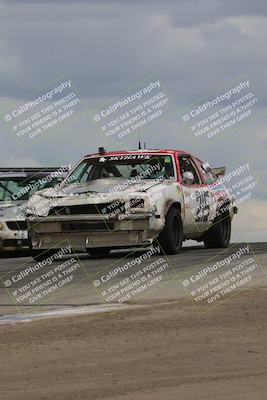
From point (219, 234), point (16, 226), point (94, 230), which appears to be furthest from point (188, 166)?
point (16, 226)

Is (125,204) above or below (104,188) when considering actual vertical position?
below

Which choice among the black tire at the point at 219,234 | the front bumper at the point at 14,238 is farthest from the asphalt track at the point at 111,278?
the front bumper at the point at 14,238

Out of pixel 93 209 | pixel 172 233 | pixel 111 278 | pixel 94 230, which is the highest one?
pixel 93 209

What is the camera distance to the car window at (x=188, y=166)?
60.5 feet

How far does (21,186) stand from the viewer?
816 inches

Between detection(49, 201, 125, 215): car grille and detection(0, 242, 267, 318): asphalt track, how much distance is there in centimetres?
79

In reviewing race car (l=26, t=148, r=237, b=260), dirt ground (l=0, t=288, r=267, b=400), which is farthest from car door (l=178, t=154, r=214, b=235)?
dirt ground (l=0, t=288, r=267, b=400)

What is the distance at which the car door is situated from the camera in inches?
707

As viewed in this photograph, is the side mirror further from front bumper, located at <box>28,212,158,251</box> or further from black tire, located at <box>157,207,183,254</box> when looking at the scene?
front bumper, located at <box>28,212,158,251</box>

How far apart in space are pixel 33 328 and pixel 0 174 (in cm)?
1091

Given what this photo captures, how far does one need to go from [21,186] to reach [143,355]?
482 inches

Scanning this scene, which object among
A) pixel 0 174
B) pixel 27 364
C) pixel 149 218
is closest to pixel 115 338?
pixel 27 364

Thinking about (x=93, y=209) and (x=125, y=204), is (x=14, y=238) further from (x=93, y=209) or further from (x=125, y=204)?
(x=125, y=204)

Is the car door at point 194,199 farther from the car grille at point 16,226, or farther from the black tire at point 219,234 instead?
the car grille at point 16,226
